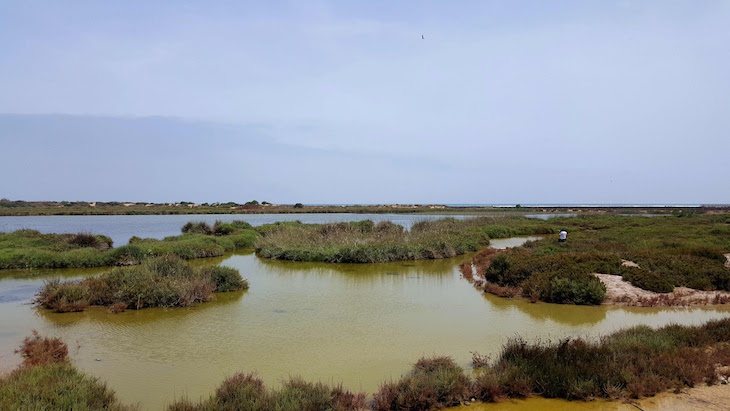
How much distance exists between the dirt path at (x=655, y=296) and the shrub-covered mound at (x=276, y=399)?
9.93 meters

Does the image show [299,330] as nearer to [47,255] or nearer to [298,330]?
[298,330]

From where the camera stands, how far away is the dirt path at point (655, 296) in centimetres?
1255

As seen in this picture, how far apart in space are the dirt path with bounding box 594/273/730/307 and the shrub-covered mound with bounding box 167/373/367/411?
9.93 m

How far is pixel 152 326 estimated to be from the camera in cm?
1041

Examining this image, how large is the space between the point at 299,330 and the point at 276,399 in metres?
4.42

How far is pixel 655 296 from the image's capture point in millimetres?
13000

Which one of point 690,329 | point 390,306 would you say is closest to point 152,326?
point 390,306

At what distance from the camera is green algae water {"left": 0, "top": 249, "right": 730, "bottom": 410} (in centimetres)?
732

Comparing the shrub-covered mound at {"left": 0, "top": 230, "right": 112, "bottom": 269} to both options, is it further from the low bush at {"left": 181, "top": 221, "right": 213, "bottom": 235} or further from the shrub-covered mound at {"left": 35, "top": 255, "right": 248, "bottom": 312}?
the low bush at {"left": 181, "top": 221, "right": 213, "bottom": 235}

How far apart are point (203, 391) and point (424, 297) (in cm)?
820

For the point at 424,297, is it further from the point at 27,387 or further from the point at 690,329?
the point at 27,387

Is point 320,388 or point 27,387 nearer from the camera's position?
point 27,387

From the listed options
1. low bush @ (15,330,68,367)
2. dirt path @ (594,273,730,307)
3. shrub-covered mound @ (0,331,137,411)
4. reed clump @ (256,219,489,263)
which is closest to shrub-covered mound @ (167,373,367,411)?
shrub-covered mound @ (0,331,137,411)

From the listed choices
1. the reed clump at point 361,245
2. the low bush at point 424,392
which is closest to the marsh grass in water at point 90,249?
the reed clump at point 361,245
